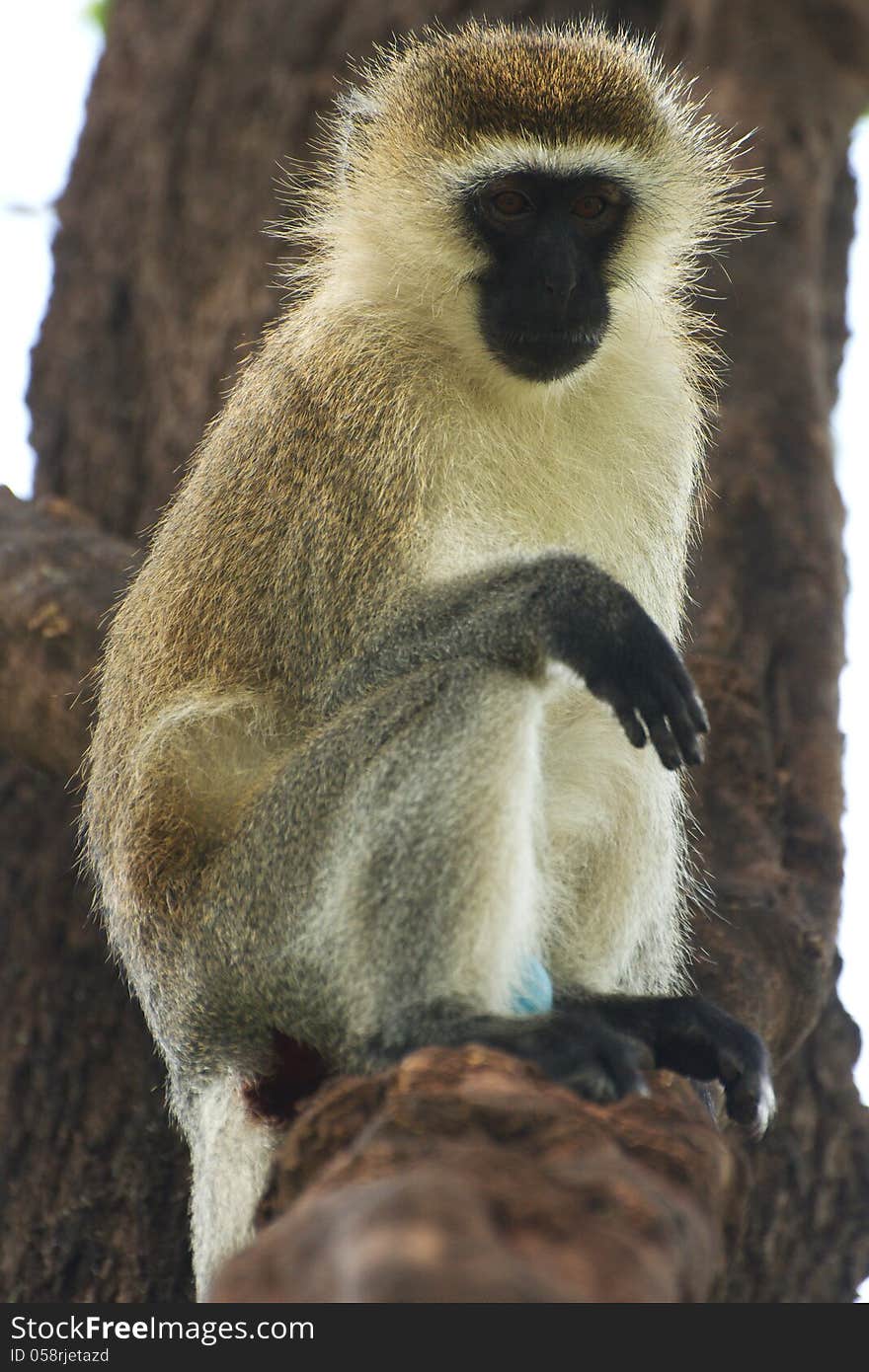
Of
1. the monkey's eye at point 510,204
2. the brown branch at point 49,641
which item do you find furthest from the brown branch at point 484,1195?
the brown branch at point 49,641

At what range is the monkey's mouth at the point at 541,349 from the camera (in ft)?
15.7

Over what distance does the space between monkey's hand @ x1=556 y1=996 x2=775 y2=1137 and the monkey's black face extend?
2.02m

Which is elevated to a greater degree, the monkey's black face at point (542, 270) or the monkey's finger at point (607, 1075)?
the monkey's black face at point (542, 270)

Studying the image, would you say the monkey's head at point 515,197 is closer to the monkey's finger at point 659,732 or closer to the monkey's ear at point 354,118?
the monkey's ear at point 354,118

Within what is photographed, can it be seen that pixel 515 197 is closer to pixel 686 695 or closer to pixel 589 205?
pixel 589 205

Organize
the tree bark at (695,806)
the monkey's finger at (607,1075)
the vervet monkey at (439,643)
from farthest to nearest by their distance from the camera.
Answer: the vervet monkey at (439,643)
the monkey's finger at (607,1075)
the tree bark at (695,806)

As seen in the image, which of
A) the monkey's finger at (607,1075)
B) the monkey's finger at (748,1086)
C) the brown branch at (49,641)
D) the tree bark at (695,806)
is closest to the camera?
the tree bark at (695,806)

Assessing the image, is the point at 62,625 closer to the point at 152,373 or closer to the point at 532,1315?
the point at 152,373

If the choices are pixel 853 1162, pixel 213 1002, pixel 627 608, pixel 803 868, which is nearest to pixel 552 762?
pixel 627 608

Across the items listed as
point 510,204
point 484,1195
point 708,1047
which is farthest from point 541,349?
point 484,1195

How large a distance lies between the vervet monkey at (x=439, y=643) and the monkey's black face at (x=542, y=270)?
12 millimetres

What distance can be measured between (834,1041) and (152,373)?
465 centimetres

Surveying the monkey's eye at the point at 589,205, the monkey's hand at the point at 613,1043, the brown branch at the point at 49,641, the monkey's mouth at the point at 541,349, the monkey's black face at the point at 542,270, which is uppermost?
the monkey's eye at the point at 589,205

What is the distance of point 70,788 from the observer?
20.9 ft
